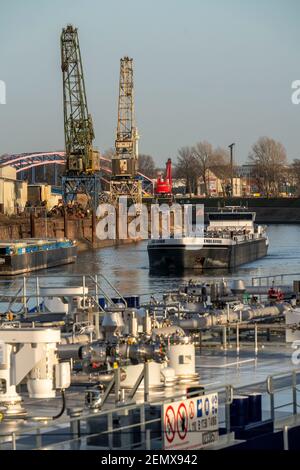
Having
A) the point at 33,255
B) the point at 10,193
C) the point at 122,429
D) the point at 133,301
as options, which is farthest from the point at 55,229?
the point at 122,429

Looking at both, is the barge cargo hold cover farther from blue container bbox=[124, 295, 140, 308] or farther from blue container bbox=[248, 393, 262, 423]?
blue container bbox=[248, 393, 262, 423]

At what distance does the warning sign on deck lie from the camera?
8586 mm

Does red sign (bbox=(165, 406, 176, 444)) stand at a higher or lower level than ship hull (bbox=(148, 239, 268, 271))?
higher

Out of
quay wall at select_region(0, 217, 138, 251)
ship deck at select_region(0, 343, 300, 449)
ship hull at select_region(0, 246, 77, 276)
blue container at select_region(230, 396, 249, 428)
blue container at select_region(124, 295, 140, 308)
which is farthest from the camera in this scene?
quay wall at select_region(0, 217, 138, 251)

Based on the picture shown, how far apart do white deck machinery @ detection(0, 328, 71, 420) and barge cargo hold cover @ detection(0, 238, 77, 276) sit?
38686mm

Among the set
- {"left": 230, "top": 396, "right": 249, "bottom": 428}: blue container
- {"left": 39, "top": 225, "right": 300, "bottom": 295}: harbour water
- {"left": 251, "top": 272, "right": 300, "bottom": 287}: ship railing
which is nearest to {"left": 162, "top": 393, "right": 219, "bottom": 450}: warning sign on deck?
{"left": 230, "top": 396, "right": 249, "bottom": 428}: blue container

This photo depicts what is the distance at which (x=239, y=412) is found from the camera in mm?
9508

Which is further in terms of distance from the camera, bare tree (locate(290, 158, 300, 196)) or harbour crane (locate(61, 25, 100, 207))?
bare tree (locate(290, 158, 300, 196))

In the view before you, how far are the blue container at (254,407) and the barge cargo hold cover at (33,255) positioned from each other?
40.3m

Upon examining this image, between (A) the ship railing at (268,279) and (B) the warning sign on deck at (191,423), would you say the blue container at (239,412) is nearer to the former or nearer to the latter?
(B) the warning sign on deck at (191,423)

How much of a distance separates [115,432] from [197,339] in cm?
710
